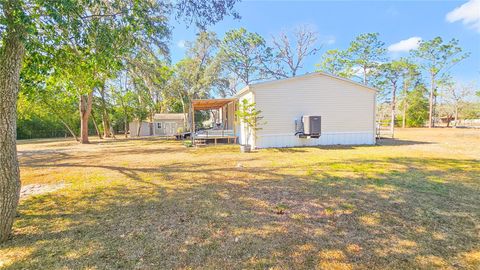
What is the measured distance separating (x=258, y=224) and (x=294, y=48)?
83.6 feet

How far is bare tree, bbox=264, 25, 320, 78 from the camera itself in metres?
24.2

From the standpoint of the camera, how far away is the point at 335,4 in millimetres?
11992

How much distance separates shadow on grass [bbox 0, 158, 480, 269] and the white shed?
5.92 m

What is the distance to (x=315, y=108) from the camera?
448 inches

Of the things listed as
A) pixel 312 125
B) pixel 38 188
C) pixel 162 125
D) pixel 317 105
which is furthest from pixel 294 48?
pixel 38 188

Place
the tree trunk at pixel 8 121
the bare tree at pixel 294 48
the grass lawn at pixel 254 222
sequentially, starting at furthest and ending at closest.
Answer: the bare tree at pixel 294 48, the tree trunk at pixel 8 121, the grass lawn at pixel 254 222

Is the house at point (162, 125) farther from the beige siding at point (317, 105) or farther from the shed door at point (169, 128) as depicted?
the beige siding at point (317, 105)

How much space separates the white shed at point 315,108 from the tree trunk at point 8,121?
859 cm

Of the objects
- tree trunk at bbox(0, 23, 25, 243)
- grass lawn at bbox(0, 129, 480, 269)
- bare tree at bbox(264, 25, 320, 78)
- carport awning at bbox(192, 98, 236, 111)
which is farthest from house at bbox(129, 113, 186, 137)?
tree trunk at bbox(0, 23, 25, 243)

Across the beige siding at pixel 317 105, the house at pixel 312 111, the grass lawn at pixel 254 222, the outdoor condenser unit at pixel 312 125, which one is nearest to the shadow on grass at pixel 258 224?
the grass lawn at pixel 254 222

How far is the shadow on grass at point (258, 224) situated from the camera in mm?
2248

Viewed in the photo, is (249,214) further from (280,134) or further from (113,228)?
(280,134)

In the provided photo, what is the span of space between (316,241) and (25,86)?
570 cm

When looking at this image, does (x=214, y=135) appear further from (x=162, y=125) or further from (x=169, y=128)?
(x=162, y=125)
